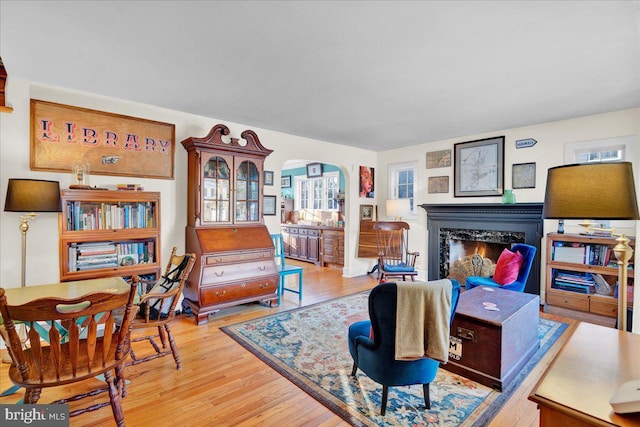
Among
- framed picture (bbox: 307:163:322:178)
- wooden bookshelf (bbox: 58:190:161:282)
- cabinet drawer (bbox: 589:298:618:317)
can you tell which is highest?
framed picture (bbox: 307:163:322:178)

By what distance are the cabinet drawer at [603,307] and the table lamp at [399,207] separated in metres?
2.76

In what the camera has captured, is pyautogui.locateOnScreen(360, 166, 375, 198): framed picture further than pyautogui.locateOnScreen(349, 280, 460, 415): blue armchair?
Yes

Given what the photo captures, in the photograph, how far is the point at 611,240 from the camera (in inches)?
136

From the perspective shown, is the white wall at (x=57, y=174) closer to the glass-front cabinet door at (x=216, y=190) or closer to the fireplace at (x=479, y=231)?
the glass-front cabinet door at (x=216, y=190)

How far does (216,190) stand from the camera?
3.86 meters

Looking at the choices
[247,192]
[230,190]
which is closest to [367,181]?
[247,192]

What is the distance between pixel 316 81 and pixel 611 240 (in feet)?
12.0

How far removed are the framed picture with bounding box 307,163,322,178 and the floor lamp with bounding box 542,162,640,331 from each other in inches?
258

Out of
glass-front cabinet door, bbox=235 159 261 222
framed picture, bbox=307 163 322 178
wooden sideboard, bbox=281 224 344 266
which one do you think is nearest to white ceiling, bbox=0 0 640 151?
glass-front cabinet door, bbox=235 159 261 222

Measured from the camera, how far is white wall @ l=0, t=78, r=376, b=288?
2.81 metres

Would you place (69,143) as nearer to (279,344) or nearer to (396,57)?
(279,344)

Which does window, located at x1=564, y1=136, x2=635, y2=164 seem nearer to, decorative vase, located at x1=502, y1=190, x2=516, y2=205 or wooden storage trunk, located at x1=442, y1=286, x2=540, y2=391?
decorative vase, located at x1=502, y1=190, x2=516, y2=205

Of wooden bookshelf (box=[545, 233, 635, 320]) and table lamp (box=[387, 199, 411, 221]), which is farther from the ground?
table lamp (box=[387, 199, 411, 221])

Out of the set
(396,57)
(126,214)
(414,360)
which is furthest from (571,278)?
(126,214)
